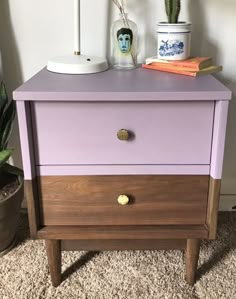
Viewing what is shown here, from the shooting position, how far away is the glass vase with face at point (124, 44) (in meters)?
1.13

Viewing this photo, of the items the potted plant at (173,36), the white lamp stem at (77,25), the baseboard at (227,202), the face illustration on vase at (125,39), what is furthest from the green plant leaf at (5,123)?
the baseboard at (227,202)

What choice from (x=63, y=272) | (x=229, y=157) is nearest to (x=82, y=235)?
A: (x=63, y=272)

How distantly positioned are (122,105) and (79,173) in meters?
0.21

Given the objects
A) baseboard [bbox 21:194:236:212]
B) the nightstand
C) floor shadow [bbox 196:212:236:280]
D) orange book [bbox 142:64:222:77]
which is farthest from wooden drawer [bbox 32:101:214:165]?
baseboard [bbox 21:194:236:212]

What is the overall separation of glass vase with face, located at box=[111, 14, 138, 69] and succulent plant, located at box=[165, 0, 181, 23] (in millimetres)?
124

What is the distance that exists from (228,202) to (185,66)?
66cm

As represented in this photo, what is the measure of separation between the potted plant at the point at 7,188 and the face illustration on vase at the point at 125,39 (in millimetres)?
391

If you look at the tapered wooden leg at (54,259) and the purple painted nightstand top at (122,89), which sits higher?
the purple painted nightstand top at (122,89)

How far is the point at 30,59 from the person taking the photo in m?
1.29

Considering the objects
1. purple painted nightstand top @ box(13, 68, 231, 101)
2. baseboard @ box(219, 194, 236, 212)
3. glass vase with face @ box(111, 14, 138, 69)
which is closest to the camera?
purple painted nightstand top @ box(13, 68, 231, 101)

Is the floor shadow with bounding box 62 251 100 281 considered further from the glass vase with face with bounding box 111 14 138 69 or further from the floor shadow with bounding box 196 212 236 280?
the glass vase with face with bounding box 111 14 138 69

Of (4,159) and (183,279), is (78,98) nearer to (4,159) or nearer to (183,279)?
(4,159)

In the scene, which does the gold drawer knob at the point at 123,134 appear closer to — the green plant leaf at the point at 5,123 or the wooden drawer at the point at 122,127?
the wooden drawer at the point at 122,127

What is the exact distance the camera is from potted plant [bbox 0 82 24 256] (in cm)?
116
